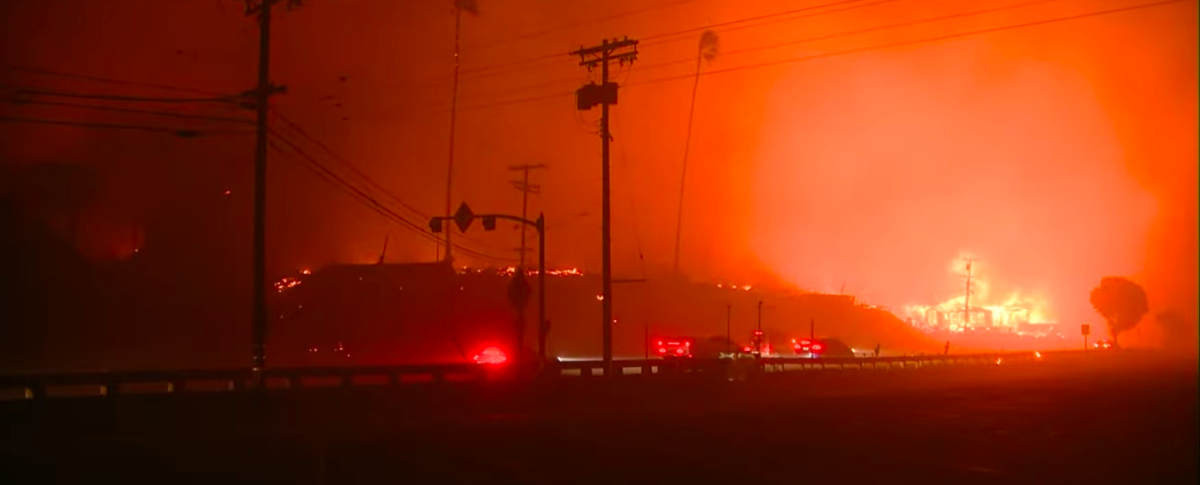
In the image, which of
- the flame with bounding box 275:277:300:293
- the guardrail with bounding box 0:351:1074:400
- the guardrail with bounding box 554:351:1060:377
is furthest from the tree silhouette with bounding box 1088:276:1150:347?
the flame with bounding box 275:277:300:293

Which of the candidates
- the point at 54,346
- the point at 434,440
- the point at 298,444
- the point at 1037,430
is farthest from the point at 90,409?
the point at 54,346

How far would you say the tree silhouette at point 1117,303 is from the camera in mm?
86812

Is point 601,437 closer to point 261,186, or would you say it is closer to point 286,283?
point 261,186

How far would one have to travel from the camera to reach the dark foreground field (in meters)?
16.5

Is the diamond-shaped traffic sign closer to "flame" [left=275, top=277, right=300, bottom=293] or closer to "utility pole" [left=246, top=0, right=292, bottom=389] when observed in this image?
"utility pole" [left=246, top=0, right=292, bottom=389]

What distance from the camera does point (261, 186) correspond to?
31.1 meters

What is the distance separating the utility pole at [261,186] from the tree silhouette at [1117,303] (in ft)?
235

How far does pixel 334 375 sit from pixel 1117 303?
79.7 metres

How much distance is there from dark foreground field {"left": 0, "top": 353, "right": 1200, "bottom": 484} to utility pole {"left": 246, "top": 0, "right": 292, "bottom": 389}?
1.92m

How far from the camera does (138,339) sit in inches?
3199

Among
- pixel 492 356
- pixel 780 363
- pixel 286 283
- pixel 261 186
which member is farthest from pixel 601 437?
pixel 286 283

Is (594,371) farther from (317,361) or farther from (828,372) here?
(317,361)

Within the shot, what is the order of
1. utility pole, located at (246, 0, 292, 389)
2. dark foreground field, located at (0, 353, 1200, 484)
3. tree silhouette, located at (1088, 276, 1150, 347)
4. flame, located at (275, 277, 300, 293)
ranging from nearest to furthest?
dark foreground field, located at (0, 353, 1200, 484) < utility pole, located at (246, 0, 292, 389) < tree silhouette, located at (1088, 276, 1150, 347) < flame, located at (275, 277, 300, 293)

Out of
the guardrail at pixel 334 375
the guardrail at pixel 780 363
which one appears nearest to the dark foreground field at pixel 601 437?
the guardrail at pixel 334 375
